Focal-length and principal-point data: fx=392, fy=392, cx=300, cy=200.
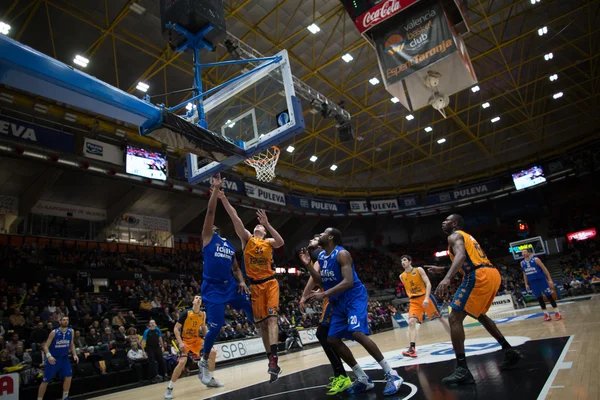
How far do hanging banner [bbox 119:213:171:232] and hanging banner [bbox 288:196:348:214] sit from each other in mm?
8298

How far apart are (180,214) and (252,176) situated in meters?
5.51

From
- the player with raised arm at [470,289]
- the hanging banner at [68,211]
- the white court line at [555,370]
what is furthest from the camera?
the hanging banner at [68,211]

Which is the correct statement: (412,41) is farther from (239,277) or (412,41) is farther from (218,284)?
(218,284)

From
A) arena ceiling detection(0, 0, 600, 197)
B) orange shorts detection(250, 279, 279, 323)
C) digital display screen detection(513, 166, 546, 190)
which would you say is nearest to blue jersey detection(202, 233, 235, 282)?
orange shorts detection(250, 279, 279, 323)

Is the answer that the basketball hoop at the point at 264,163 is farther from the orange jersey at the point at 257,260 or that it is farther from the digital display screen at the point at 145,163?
the digital display screen at the point at 145,163

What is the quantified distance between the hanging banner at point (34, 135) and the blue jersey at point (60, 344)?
9395 millimetres

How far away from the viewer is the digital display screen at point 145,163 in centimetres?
1683

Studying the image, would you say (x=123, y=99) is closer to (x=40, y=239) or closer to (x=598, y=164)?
(x=40, y=239)

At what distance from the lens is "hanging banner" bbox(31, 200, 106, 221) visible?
20.5 metres

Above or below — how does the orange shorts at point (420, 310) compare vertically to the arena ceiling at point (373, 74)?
below

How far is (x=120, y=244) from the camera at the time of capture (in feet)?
74.6

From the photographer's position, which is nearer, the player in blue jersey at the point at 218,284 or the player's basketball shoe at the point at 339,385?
the player's basketball shoe at the point at 339,385

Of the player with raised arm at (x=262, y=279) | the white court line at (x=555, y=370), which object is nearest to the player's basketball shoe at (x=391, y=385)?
the white court line at (x=555, y=370)

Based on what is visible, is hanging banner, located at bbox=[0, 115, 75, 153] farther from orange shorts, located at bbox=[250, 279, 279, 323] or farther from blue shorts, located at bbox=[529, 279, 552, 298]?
blue shorts, located at bbox=[529, 279, 552, 298]
